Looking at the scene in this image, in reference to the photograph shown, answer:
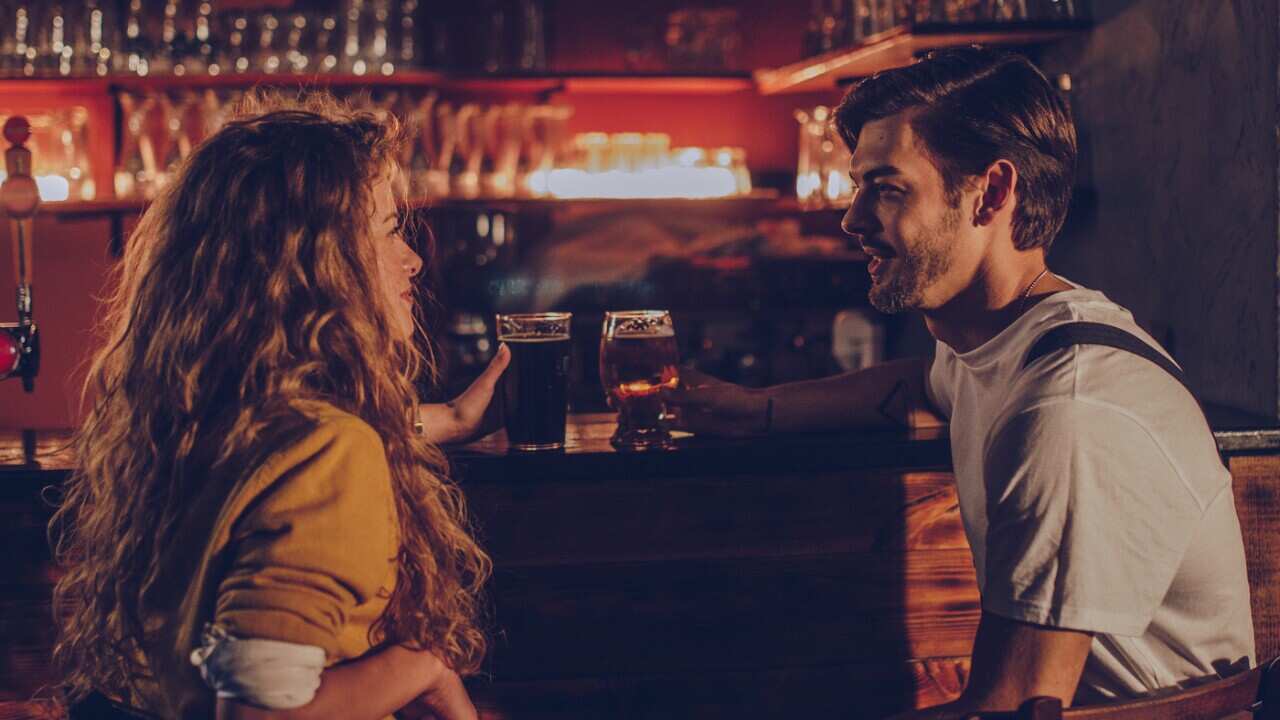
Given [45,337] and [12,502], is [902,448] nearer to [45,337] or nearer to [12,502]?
[12,502]

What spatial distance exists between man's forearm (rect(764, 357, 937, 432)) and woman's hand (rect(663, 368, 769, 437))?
0.02 m

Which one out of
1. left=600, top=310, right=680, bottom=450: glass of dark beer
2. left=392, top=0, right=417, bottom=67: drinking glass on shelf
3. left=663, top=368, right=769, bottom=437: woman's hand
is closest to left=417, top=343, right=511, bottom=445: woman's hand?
left=600, top=310, right=680, bottom=450: glass of dark beer

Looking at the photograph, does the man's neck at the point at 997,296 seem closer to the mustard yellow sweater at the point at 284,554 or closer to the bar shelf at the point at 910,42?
the mustard yellow sweater at the point at 284,554

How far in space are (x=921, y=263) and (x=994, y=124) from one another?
0.18 metres

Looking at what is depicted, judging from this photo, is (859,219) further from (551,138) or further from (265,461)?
(551,138)

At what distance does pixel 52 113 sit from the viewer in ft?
12.7

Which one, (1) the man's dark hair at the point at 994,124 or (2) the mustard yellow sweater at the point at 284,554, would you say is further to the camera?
(1) the man's dark hair at the point at 994,124

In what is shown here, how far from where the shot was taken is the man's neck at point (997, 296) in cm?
153

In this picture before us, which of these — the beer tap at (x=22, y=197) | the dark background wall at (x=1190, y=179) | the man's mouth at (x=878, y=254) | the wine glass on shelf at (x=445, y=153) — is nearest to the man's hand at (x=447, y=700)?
the man's mouth at (x=878, y=254)

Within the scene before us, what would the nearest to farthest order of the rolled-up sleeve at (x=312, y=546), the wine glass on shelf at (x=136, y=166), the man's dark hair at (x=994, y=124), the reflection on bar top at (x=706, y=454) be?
the rolled-up sleeve at (x=312, y=546)
the man's dark hair at (x=994, y=124)
the reflection on bar top at (x=706, y=454)
the wine glass on shelf at (x=136, y=166)

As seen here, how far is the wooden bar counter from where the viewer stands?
167cm

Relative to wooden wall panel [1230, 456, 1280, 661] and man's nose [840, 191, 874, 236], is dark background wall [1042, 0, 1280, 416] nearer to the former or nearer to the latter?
wooden wall panel [1230, 456, 1280, 661]

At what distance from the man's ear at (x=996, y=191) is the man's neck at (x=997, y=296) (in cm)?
6

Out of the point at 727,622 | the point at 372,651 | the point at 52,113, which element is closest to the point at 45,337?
the point at 52,113
